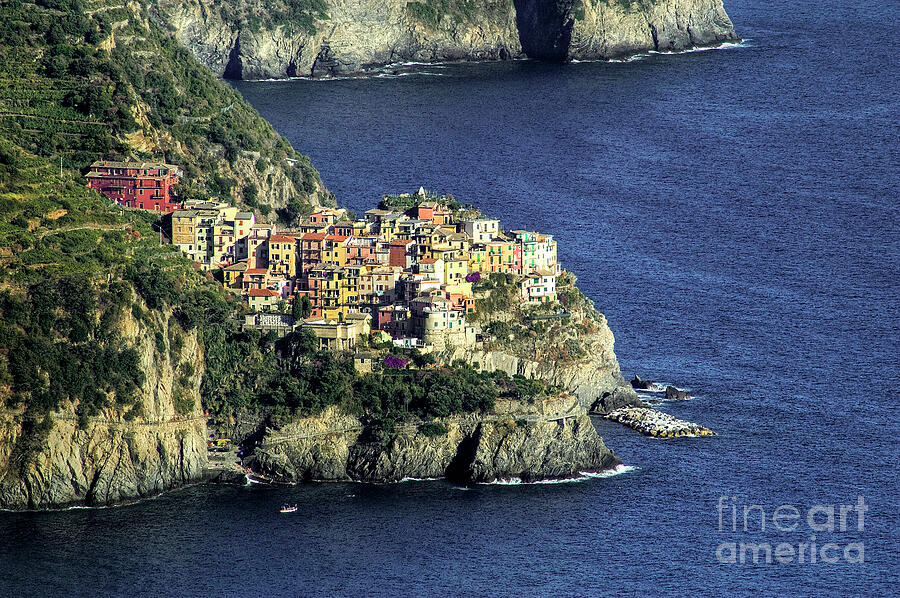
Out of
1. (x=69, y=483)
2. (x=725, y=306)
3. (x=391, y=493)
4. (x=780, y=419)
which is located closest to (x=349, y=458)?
(x=391, y=493)

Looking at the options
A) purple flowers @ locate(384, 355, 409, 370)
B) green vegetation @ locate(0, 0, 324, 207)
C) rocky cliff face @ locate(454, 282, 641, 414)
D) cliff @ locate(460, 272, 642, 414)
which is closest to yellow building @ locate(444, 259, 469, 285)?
cliff @ locate(460, 272, 642, 414)

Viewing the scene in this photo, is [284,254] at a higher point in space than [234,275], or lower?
higher

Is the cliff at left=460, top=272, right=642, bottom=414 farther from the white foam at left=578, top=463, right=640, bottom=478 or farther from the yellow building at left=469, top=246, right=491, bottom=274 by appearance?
the white foam at left=578, top=463, right=640, bottom=478

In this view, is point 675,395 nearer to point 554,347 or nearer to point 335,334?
point 554,347

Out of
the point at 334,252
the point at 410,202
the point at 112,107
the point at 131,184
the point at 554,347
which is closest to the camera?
the point at 554,347

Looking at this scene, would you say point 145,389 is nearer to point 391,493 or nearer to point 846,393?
point 391,493

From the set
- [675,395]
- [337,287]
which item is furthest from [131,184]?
[675,395]
